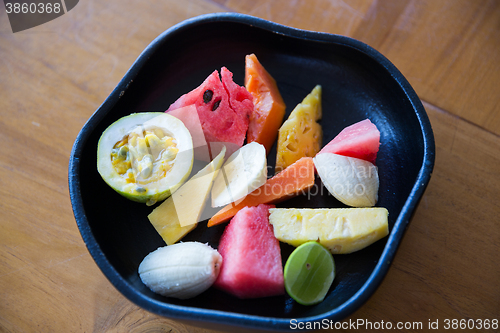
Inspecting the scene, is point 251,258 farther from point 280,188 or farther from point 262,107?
point 262,107

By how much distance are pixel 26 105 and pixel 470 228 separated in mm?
1636

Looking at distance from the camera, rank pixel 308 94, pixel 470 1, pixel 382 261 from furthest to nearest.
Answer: pixel 470 1 → pixel 308 94 → pixel 382 261

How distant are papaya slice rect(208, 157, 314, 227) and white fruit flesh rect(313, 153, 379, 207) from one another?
43 mm

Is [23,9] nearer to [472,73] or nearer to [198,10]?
[198,10]

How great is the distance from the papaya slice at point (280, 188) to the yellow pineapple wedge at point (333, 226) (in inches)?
2.8

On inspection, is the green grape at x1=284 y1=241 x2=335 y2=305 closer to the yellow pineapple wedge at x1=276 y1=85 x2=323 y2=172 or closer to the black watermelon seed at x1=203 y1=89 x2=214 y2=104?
the yellow pineapple wedge at x1=276 y1=85 x2=323 y2=172

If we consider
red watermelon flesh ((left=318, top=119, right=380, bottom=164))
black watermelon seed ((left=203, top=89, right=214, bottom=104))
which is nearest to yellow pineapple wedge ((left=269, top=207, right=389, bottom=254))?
red watermelon flesh ((left=318, top=119, right=380, bottom=164))

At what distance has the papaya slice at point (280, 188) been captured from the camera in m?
1.06

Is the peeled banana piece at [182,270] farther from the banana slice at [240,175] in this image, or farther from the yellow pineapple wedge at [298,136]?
the yellow pineapple wedge at [298,136]

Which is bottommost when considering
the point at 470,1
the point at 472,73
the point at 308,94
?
the point at 308,94

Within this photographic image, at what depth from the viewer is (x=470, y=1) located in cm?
140

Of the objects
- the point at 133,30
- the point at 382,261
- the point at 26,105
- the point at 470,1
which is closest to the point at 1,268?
the point at 26,105

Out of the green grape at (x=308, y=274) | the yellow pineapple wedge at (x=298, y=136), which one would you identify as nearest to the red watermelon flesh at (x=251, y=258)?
the green grape at (x=308, y=274)

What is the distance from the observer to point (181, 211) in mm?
1051
